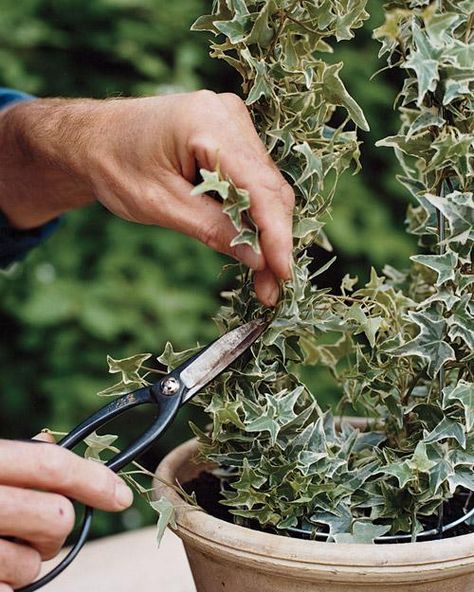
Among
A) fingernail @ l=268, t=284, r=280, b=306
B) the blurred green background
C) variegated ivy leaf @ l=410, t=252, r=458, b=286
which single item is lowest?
the blurred green background

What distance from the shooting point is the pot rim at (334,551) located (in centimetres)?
63

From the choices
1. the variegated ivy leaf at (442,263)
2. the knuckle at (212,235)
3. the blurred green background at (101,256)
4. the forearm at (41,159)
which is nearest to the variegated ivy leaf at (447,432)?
the variegated ivy leaf at (442,263)

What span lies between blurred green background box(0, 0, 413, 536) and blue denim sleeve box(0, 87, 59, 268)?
0.88 feet

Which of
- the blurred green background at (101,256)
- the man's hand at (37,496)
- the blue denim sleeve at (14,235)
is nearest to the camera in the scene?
the man's hand at (37,496)

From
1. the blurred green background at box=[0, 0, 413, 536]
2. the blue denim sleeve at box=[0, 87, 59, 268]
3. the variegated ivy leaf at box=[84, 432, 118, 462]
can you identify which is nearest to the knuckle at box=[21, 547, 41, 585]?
the variegated ivy leaf at box=[84, 432, 118, 462]

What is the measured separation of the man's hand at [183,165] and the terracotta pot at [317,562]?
0.18 metres

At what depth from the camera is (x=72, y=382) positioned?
5.20 feet

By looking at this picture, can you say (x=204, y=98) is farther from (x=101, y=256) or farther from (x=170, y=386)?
(x=101, y=256)

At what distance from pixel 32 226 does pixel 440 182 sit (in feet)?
2.15

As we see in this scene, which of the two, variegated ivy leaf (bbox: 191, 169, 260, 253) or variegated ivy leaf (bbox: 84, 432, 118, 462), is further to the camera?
variegated ivy leaf (bbox: 84, 432, 118, 462)

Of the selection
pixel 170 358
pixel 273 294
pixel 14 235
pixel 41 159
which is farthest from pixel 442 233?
pixel 14 235

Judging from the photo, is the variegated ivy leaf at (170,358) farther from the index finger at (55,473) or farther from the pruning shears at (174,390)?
the index finger at (55,473)

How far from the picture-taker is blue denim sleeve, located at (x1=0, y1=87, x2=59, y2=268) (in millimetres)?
1209

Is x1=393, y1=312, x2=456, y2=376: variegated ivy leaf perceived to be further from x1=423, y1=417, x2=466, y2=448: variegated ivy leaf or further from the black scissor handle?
the black scissor handle
